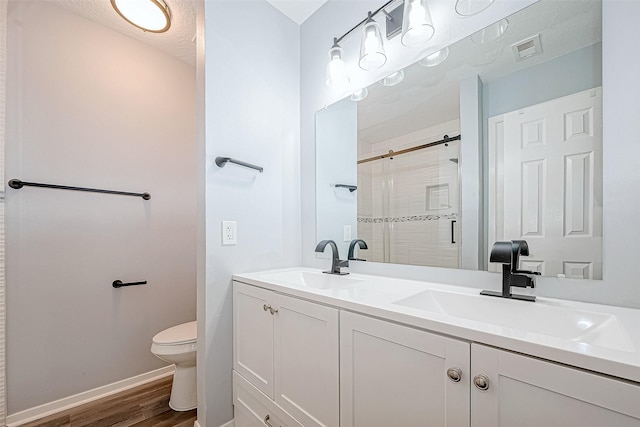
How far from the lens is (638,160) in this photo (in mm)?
779

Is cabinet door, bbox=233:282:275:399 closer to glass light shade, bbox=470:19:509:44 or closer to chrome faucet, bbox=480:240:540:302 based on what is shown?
chrome faucet, bbox=480:240:540:302

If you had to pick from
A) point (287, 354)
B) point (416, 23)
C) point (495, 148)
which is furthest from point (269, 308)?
point (416, 23)

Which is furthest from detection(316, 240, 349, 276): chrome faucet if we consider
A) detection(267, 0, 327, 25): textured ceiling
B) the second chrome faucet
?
detection(267, 0, 327, 25): textured ceiling

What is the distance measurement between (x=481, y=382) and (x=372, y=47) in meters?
1.42

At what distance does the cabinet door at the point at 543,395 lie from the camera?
47 centimetres

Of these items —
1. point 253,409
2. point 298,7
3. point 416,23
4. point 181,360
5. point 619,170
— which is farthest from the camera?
point 298,7

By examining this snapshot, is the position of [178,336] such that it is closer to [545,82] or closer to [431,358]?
[431,358]

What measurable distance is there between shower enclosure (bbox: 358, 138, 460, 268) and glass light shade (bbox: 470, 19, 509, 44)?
15.5 inches

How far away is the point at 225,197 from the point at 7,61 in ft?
4.89

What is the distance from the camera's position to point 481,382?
600 mm

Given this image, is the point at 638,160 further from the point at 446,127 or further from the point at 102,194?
the point at 102,194

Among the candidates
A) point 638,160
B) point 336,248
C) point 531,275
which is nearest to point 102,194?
point 336,248

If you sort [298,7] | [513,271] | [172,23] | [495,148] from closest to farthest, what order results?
[513,271], [495,148], [298,7], [172,23]

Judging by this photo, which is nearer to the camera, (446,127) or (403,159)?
(446,127)
